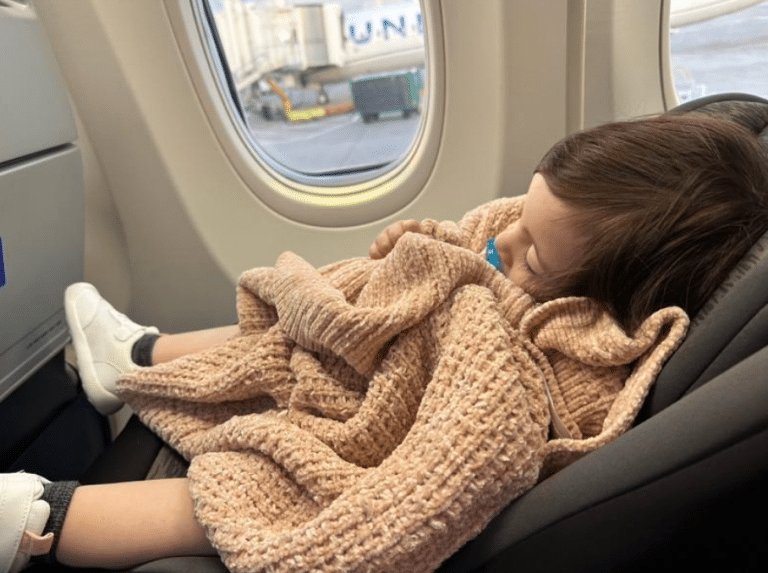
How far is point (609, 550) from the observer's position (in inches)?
23.4

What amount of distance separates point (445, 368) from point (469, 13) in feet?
3.06

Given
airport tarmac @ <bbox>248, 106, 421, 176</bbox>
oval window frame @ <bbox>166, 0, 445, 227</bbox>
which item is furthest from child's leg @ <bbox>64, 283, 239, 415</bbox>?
airport tarmac @ <bbox>248, 106, 421, 176</bbox>

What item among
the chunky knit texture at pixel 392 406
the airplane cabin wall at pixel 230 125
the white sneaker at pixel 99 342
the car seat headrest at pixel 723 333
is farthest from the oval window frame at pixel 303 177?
the car seat headrest at pixel 723 333

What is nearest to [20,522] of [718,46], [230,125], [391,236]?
[391,236]

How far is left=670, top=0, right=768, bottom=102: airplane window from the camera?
1.49 metres

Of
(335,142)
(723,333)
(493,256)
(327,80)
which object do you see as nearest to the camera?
(723,333)

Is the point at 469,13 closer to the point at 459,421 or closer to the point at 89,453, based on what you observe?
the point at 459,421

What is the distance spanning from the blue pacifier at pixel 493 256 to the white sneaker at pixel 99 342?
0.62 meters

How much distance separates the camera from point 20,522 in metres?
0.78

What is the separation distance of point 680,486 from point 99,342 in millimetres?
998

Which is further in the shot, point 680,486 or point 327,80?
point 327,80

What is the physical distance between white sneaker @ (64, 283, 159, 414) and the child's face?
66 cm

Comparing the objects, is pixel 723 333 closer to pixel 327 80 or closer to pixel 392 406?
pixel 392 406

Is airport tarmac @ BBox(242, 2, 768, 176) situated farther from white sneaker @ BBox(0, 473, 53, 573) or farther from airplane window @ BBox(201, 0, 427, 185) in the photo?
white sneaker @ BBox(0, 473, 53, 573)
